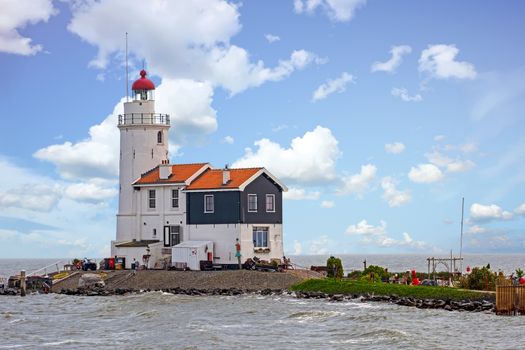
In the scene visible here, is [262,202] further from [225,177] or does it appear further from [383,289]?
[383,289]

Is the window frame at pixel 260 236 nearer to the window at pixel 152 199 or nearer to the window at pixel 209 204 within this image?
the window at pixel 209 204

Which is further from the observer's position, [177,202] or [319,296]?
[177,202]

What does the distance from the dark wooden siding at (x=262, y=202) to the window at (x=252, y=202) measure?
20 centimetres

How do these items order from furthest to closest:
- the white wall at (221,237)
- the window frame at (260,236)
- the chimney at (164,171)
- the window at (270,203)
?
the chimney at (164,171), the window at (270,203), the window frame at (260,236), the white wall at (221,237)

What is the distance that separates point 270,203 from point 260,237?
8.30ft

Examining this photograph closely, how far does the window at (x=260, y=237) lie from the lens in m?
57.2

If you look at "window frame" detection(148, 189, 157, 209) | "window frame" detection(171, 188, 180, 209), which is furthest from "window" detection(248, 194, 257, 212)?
"window frame" detection(148, 189, 157, 209)

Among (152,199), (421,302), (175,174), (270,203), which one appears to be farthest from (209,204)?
(421,302)

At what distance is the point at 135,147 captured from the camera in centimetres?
A: 6256

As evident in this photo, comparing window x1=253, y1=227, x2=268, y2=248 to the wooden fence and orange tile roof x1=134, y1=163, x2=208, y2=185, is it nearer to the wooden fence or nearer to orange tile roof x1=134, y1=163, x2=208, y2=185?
orange tile roof x1=134, y1=163, x2=208, y2=185

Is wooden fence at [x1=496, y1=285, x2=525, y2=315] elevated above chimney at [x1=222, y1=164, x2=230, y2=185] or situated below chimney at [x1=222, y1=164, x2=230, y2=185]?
below

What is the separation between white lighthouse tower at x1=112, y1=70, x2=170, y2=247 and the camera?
→ 61906 mm

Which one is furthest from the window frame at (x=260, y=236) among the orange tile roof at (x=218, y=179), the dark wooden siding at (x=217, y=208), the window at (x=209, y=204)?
the orange tile roof at (x=218, y=179)

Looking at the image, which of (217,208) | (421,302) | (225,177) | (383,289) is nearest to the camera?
(421,302)
